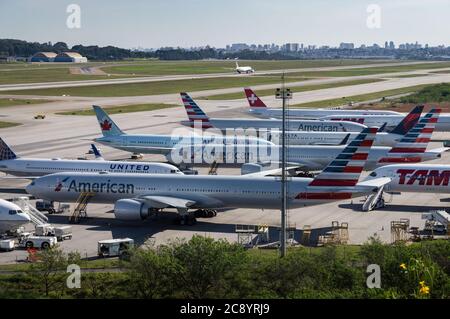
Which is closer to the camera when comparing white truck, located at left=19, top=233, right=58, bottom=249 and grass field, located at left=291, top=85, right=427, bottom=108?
white truck, located at left=19, top=233, right=58, bottom=249

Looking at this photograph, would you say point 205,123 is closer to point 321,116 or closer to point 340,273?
point 321,116

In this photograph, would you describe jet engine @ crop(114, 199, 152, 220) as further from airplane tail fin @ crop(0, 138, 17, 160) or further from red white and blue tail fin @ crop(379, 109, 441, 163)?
red white and blue tail fin @ crop(379, 109, 441, 163)

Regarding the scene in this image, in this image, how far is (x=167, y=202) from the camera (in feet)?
182

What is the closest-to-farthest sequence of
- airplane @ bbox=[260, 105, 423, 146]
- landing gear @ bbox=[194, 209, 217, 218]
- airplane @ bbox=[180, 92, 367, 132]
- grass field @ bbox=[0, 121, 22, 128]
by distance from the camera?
1. landing gear @ bbox=[194, 209, 217, 218]
2. airplane @ bbox=[260, 105, 423, 146]
3. airplane @ bbox=[180, 92, 367, 132]
4. grass field @ bbox=[0, 121, 22, 128]

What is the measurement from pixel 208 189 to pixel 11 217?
49.0 ft

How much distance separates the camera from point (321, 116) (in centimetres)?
12219

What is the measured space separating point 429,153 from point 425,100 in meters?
102

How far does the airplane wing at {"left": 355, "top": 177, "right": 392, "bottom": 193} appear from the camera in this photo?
55.0 m

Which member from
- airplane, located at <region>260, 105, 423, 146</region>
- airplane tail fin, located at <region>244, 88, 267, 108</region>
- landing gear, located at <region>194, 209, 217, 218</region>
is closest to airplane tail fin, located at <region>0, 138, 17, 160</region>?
landing gear, located at <region>194, 209, 217, 218</region>

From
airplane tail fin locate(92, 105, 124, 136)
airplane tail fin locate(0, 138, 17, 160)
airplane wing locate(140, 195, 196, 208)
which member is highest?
airplane tail fin locate(92, 105, 124, 136)

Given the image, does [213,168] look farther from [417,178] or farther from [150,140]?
[417,178]

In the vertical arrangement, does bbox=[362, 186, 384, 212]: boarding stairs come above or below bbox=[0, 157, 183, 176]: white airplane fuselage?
below

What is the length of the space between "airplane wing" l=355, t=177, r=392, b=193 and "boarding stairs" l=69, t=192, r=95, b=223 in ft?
71.0

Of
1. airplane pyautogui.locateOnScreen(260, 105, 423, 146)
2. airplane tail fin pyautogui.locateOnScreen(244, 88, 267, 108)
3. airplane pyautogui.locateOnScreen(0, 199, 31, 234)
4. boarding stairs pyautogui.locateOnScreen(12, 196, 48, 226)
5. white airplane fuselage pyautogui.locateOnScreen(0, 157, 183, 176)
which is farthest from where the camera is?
airplane tail fin pyautogui.locateOnScreen(244, 88, 267, 108)
